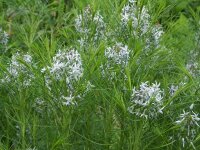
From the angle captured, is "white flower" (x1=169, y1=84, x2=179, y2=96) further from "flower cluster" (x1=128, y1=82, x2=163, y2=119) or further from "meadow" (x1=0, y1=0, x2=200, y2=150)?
"flower cluster" (x1=128, y1=82, x2=163, y2=119)

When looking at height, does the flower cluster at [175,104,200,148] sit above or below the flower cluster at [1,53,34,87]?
below

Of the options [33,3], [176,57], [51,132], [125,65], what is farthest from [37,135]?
[33,3]

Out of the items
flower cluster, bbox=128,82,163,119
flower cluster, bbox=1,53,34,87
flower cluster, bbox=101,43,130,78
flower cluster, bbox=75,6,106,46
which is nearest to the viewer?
flower cluster, bbox=128,82,163,119

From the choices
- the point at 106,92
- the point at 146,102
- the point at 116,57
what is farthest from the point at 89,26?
the point at 146,102

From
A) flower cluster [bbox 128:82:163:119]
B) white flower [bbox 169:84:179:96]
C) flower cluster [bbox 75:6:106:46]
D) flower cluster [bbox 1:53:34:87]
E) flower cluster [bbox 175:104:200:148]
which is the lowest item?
flower cluster [bbox 175:104:200:148]

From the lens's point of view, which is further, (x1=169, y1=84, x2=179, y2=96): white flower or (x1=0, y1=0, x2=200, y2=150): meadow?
(x1=169, y1=84, x2=179, y2=96): white flower

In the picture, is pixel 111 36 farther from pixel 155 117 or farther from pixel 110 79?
pixel 155 117

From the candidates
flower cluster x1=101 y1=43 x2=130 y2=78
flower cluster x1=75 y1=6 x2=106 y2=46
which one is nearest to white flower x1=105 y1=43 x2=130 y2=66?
flower cluster x1=101 y1=43 x2=130 y2=78

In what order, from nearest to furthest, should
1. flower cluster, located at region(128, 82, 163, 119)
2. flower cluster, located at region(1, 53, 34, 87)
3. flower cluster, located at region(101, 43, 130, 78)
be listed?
1. flower cluster, located at region(128, 82, 163, 119)
2. flower cluster, located at region(101, 43, 130, 78)
3. flower cluster, located at region(1, 53, 34, 87)
